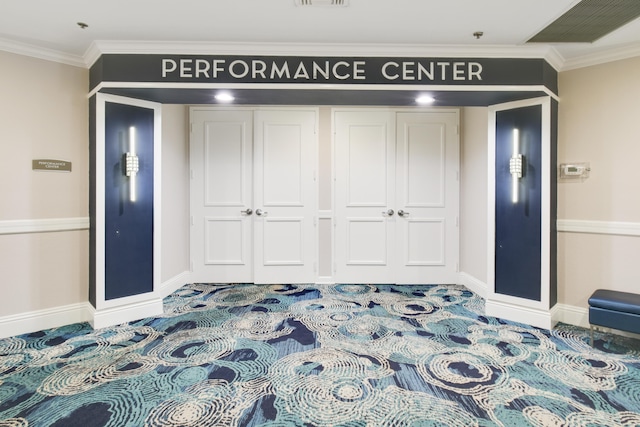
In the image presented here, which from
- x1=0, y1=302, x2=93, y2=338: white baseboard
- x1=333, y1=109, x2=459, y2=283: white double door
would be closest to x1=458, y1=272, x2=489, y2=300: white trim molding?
x1=333, y1=109, x2=459, y2=283: white double door

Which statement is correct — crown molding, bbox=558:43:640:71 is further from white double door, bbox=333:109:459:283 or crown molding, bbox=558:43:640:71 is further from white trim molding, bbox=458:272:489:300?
white trim molding, bbox=458:272:489:300

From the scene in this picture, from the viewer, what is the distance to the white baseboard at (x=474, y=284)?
4216 mm

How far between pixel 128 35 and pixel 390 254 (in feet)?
12.9

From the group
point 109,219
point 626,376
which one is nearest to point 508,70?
point 626,376

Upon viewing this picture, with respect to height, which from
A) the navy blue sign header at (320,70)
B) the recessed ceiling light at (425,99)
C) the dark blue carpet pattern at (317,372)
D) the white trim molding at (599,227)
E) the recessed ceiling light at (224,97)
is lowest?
the dark blue carpet pattern at (317,372)

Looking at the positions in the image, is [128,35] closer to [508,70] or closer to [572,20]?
[508,70]

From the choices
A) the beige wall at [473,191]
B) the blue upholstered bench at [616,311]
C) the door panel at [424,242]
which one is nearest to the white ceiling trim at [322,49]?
the beige wall at [473,191]

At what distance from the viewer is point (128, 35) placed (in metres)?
2.95

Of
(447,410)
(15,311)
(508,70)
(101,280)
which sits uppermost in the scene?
(508,70)

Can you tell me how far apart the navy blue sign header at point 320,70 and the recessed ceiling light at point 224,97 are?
16 centimetres

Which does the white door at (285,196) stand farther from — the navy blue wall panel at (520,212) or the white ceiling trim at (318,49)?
the navy blue wall panel at (520,212)

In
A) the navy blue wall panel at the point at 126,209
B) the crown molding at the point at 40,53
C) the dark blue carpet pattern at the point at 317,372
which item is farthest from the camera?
the navy blue wall panel at the point at 126,209

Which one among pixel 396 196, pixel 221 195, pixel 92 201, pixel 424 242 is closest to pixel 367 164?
pixel 396 196

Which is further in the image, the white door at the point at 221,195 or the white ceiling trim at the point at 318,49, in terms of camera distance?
the white door at the point at 221,195
